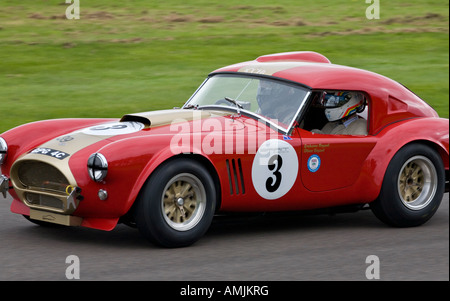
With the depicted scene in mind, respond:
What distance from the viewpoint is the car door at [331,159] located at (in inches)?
272

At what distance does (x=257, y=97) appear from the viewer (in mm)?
7379

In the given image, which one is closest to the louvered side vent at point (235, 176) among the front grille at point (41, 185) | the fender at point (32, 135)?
the front grille at point (41, 185)

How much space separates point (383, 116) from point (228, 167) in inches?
68.3

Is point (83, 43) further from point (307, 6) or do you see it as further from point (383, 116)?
point (383, 116)

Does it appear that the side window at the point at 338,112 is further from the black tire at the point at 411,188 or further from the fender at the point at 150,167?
the fender at the point at 150,167

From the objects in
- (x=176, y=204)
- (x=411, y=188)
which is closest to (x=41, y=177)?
(x=176, y=204)

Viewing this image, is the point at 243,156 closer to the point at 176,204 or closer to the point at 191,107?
the point at 176,204

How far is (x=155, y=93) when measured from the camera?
15531mm

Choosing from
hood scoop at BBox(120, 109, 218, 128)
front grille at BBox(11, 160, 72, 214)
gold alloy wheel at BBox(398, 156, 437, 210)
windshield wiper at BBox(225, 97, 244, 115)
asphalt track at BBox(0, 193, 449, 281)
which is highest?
windshield wiper at BBox(225, 97, 244, 115)

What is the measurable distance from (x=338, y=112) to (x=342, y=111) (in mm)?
37

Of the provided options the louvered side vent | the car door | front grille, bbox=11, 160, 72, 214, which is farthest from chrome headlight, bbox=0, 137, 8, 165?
the car door

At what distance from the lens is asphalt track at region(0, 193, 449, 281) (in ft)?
18.6

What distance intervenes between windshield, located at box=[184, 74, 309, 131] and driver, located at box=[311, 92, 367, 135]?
0.46m

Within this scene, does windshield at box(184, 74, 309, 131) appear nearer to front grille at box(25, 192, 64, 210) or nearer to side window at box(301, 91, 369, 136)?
side window at box(301, 91, 369, 136)
